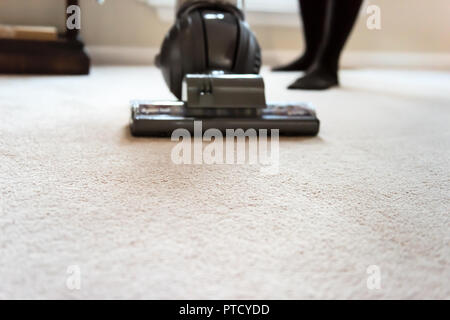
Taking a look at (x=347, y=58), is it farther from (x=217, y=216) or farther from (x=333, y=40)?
(x=217, y=216)

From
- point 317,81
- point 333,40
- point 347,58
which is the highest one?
point 333,40

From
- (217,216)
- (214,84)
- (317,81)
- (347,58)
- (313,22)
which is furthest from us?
(347,58)

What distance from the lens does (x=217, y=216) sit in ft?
1.98

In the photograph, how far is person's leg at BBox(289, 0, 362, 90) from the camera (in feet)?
5.98

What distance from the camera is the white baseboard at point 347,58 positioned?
2453 mm

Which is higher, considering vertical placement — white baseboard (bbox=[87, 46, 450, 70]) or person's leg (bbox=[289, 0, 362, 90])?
person's leg (bbox=[289, 0, 362, 90])

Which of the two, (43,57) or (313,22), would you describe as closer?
(43,57)

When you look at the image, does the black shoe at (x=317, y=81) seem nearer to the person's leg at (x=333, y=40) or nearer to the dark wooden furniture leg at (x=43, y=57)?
the person's leg at (x=333, y=40)

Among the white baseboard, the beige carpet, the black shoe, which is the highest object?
the beige carpet

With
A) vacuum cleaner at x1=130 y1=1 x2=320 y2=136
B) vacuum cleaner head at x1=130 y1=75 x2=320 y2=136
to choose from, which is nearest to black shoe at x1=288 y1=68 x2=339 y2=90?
vacuum cleaner at x1=130 y1=1 x2=320 y2=136

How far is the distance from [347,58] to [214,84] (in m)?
2.09

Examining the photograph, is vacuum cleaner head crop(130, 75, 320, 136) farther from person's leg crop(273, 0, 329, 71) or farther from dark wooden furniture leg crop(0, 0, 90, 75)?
person's leg crop(273, 0, 329, 71)

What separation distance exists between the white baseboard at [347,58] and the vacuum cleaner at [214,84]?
137cm

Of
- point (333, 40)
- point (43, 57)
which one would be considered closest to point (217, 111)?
point (333, 40)
